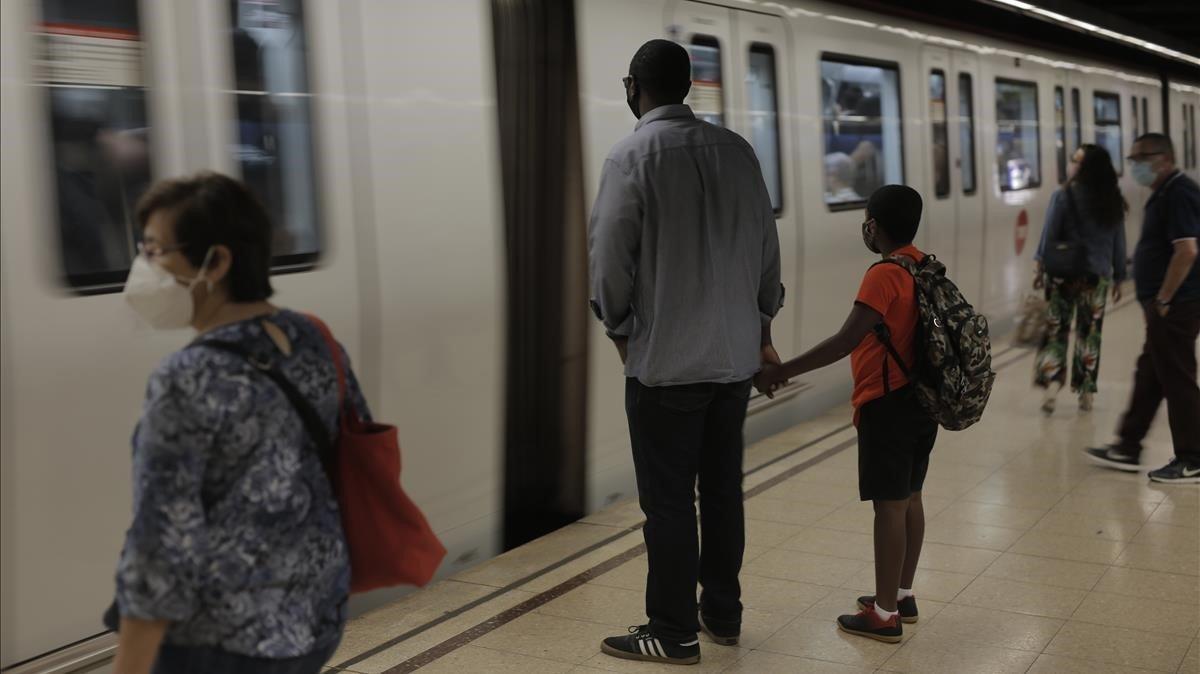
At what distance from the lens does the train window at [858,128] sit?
8086 mm

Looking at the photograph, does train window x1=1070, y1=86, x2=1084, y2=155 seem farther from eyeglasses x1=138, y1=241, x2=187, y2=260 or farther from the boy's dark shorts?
eyeglasses x1=138, y1=241, x2=187, y2=260

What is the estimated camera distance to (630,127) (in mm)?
5977

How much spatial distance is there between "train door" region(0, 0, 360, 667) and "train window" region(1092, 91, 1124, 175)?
1270 cm

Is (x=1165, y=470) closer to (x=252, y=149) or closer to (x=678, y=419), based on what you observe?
(x=678, y=419)

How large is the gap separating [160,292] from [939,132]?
8500 millimetres

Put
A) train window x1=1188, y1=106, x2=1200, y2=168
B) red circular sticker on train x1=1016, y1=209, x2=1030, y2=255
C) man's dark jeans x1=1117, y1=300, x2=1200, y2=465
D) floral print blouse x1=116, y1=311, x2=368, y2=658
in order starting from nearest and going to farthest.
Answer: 1. floral print blouse x1=116, y1=311, x2=368, y2=658
2. man's dark jeans x1=1117, y1=300, x2=1200, y2=465
3. red circular sticker on train x1=1016, y1=209, x2=1030, y2=255
4. train window x1=1188, y1=106, x2=1200, y2=168

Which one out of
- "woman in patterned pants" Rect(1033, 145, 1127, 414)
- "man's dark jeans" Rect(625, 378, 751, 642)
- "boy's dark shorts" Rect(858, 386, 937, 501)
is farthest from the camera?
"woman in patterned pants" Rect(1033, 145, 1127, 414)

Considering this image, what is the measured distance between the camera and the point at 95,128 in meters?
3.41

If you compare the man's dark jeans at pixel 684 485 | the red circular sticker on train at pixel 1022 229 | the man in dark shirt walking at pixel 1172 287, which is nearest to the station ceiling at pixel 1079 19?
the red circular sticker on train at pixel 1022 229

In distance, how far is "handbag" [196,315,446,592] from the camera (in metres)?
2.32

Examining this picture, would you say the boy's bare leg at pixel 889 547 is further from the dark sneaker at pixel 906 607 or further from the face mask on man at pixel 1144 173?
the face mask on man at pixel 1144 173

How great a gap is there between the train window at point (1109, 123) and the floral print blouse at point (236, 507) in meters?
13.8

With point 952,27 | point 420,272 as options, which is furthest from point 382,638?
point 952,27

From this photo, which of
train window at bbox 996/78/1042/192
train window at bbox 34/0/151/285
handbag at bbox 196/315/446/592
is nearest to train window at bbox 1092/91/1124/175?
train window at bbox 996/78/1042/192
